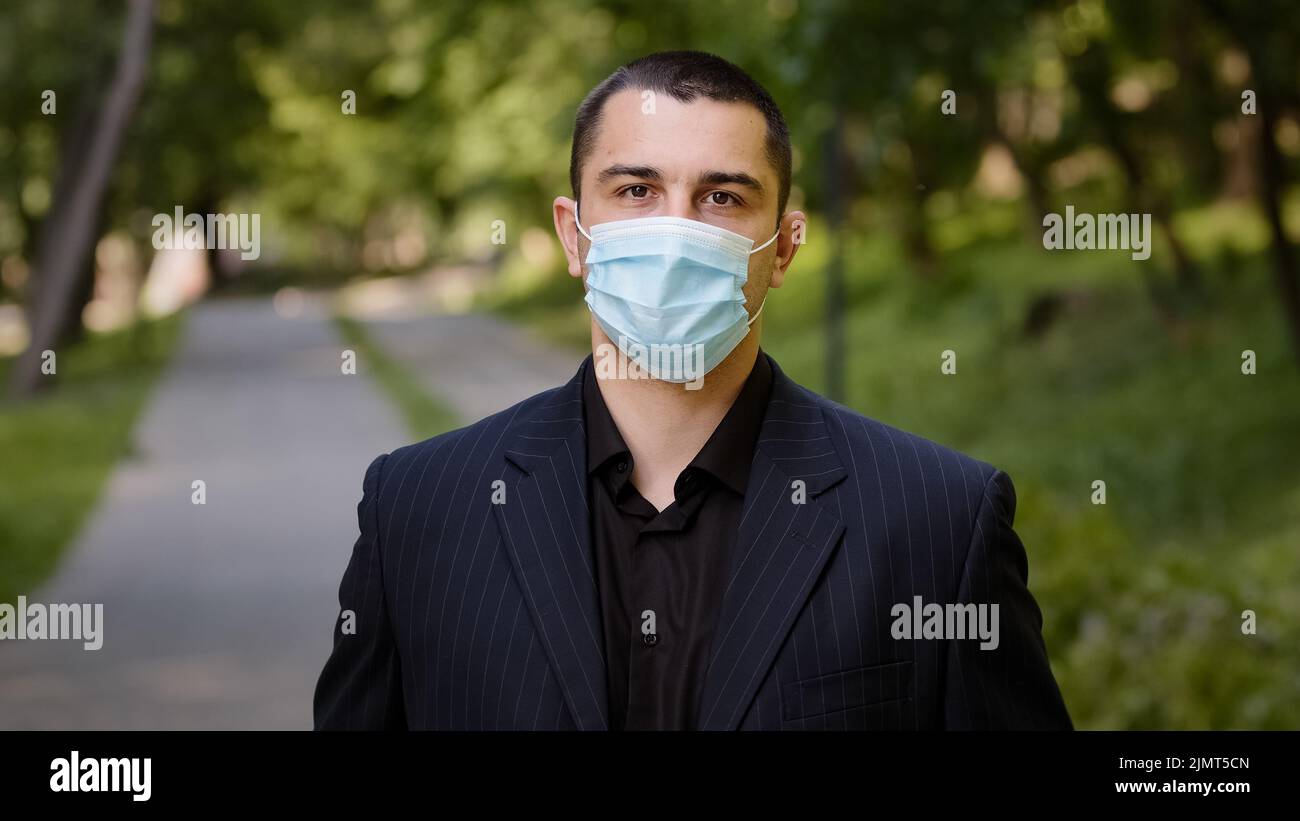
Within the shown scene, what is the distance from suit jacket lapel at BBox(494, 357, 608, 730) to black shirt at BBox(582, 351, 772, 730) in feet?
0.12

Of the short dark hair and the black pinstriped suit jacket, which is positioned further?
the short dark hair

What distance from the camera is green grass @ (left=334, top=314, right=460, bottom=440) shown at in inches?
608

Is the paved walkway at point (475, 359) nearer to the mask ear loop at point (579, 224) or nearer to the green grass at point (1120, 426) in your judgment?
the green grass at point (1120, 426)

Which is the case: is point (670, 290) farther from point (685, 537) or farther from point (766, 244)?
point (685, 537)

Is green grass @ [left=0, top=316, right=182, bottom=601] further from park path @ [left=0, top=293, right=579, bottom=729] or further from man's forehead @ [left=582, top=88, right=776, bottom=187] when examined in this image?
man's forehead @ [left=582, top=88, right=776, bottom=187]

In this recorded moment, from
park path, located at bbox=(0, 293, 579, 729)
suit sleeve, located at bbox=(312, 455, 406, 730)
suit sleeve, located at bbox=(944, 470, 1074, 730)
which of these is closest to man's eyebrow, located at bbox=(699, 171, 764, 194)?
suit sleeve, located at bbox=(944, 470, 1074, 730)

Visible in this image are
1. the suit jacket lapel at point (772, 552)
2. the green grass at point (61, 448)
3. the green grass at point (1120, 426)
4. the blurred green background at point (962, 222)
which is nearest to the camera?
the suit jacket lapel at point (772, 552)

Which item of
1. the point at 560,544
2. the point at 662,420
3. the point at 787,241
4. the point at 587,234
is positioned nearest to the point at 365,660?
the point at 560,544

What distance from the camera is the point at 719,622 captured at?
2494 millimetres

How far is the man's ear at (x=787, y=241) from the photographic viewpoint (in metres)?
2.88

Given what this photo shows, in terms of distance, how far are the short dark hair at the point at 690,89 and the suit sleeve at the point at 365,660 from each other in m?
0.71

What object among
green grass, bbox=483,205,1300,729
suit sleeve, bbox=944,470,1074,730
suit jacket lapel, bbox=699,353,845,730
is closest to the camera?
suit jacket lapel, bbox=699,353,845,730

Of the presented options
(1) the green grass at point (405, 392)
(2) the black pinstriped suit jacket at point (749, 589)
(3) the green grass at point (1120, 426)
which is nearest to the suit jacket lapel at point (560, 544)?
(2) the black pinstriped suit jacket at point (749, 589)

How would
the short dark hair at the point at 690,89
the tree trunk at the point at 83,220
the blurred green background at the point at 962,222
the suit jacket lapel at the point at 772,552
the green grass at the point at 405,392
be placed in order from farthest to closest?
the tree trunk at the point at 83,220
the green grass at the point at 405,392
the blurred green background at the point at 962,222
the short dark hair at the point at 690,89
the suit jacket lapel at the point at 772,552
